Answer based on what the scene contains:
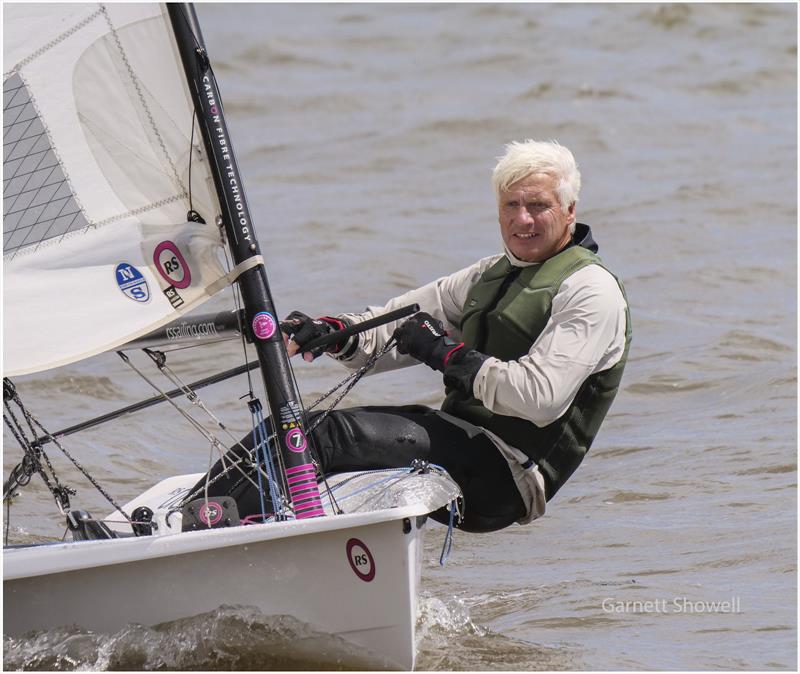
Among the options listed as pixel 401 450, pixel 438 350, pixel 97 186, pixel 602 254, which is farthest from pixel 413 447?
pixel 602 254

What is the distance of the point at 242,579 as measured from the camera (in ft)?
9.87

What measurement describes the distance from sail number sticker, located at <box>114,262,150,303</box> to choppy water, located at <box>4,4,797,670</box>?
29.3 inches

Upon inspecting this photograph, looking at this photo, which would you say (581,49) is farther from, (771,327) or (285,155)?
(771,327)

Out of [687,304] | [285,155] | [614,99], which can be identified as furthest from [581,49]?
[687,304]

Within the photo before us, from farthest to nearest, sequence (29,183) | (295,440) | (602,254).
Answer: (602,254) < (29,183) < (295,440)

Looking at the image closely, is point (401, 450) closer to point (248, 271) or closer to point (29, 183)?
point (248, 271)

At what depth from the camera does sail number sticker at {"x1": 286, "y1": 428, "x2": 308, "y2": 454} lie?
10.2 ft

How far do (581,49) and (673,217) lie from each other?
552 centimetres

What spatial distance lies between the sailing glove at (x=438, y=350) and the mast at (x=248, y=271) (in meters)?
0.28

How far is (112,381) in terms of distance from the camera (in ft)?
20.2

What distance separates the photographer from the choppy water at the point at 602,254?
3623mm

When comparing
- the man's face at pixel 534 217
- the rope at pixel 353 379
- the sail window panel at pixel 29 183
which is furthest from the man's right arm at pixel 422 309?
the sail window panel at pixel 29 183

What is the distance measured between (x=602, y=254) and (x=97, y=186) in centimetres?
517

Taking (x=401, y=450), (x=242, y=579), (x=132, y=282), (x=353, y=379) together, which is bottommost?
(x=242, y=579)
